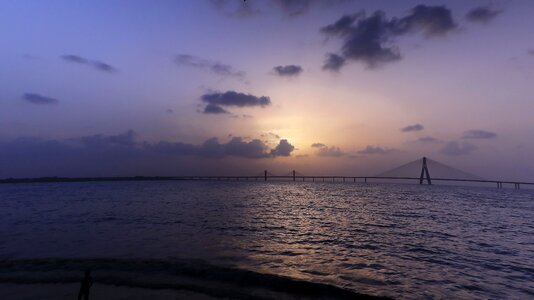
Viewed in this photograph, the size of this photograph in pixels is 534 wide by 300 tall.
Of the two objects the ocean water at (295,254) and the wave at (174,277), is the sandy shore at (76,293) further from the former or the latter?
the ocean water at (295,254)

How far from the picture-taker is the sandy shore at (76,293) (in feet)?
40.4

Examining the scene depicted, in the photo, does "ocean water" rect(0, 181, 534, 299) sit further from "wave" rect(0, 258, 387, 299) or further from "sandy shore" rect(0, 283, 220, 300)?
"sandy shore" rect(0, 283, 220, 300)

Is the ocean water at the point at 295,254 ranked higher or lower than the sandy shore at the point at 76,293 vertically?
lower

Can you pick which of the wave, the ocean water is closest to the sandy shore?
the wave

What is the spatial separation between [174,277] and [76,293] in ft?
13.7

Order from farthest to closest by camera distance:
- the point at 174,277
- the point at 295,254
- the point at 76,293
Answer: the point at 295,254
the point at 174,277
the point at 76,293

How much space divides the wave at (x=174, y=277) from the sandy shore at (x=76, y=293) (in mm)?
534

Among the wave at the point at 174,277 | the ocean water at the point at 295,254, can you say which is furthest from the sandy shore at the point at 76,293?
the ocean water at the point at 295,254

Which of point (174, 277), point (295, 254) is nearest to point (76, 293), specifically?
point (174, 277)

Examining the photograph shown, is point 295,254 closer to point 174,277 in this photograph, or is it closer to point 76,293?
point 174,277

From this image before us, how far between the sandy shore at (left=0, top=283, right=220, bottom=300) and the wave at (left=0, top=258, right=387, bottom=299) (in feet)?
1.75

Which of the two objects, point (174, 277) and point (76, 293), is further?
point (174, 277)

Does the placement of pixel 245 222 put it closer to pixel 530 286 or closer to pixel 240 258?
pixel 240 258

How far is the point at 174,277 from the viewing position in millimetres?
15266
